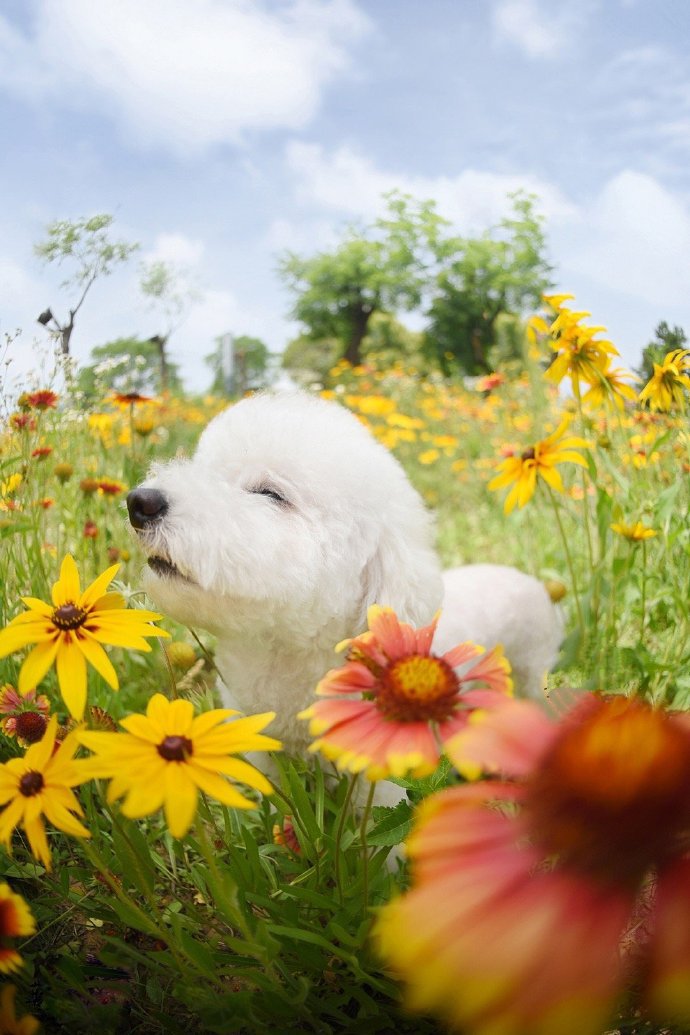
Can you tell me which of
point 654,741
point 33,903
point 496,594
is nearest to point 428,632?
point 654,741

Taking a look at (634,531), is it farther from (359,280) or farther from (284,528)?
(359,280)

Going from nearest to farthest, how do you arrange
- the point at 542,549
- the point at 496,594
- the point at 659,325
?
1. the point at 659,325
2. the point at 496,594
3. the point at 542,549

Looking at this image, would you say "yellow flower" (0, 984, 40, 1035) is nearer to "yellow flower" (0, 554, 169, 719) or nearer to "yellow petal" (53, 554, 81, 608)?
"yellow flower" (0, 554, 169, 719)

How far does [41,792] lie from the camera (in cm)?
65

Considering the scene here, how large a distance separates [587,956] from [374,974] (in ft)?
2.15

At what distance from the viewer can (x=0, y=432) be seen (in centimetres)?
133

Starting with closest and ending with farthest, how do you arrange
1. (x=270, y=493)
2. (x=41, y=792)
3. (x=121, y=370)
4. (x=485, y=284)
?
1. (x=41, y=792)
2. (x=270, y=493)
3. (x=121, y=370)
4. (x=485, y=284)

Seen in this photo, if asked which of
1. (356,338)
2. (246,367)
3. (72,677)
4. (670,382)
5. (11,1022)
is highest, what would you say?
(356,338)

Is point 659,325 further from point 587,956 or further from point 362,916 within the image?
point 587,956

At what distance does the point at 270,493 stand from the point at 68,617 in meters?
0.81

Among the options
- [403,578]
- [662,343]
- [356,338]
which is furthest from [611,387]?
[356,338]

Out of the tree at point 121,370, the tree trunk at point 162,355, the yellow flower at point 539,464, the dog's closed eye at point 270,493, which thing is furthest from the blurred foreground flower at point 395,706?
the tree trunk at point 162,355

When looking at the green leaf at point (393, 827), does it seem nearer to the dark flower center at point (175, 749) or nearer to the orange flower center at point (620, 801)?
the dark flower center at point (175, 749)

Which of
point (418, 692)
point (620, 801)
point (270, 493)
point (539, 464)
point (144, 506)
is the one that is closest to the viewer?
point (620, 801)
